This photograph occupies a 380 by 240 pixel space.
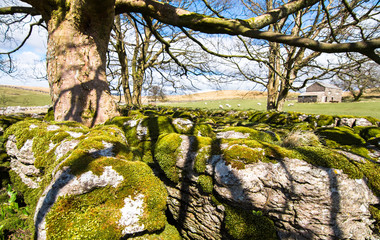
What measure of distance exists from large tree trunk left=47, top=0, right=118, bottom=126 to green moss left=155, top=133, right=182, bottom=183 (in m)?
2.37

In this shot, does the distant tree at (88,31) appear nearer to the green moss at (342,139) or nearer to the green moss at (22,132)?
the green moss at (22,132)

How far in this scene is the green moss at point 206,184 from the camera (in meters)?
2.01

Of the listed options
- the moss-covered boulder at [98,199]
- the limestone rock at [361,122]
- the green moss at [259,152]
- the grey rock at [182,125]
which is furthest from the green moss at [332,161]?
the limestone rock at [361,122]

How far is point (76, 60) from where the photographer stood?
3.78 m

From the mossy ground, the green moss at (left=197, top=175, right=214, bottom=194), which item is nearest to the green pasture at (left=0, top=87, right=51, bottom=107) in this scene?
the mossy ground

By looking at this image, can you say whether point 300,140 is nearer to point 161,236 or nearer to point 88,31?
point 161,236

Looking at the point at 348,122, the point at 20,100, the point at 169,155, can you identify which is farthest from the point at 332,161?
the point at 20,100

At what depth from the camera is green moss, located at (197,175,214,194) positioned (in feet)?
6.61

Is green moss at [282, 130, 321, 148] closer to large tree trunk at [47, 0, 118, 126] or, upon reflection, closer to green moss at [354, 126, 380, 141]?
green moss at [354, 126, 380, 141]

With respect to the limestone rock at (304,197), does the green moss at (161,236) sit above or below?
below

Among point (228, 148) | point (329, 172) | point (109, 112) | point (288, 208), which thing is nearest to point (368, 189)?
point (329, 172)

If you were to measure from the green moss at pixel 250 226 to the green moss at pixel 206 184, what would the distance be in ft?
1.18

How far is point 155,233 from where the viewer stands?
1.60 meters

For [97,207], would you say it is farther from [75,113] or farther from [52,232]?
[75,113]
